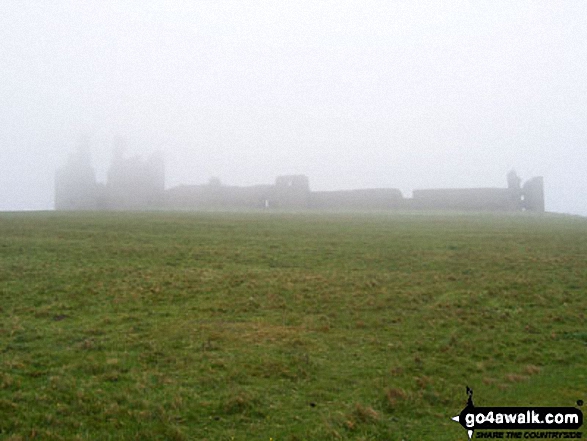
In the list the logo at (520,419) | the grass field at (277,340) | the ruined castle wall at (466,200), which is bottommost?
the logo at (520,419)

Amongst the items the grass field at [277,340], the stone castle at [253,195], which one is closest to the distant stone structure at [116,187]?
the stone castle at [253,195]

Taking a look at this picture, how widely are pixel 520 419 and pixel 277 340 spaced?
5841mm

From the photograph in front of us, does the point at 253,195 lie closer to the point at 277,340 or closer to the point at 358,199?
the point at 358,199

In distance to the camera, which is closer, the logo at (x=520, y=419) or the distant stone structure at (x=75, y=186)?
the logo at (x=520, y=419)

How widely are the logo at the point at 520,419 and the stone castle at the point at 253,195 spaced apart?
73.5 m

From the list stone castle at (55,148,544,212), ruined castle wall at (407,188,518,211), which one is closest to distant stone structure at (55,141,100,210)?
stone castle at (55,148,544,212)

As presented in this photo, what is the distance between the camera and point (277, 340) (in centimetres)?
1191

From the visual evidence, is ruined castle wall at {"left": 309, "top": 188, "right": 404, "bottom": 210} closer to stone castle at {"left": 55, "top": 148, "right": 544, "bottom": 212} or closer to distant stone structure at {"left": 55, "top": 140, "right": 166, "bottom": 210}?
stone castle at {"left": 55, "top": 148, "right": 544, "bottom": 212}

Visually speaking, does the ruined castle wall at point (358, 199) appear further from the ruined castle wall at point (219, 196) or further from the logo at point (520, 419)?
the logo at point (520, 419)

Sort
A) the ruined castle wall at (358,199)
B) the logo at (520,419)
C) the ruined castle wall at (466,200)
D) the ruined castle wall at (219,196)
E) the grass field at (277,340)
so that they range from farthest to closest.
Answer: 1. the ruined castle wall at (219,196)
2. the ruined castle wall at (358,199)
3. the ruined castle wall at (466,200)
4. the grass field at (277,340)
5. the logo at (520,419)

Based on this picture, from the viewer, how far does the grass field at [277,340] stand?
781 cm

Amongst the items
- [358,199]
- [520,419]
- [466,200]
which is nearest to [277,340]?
[520,419]

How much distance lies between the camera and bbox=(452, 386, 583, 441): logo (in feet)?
24.3

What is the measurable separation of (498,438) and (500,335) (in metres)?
5.87
